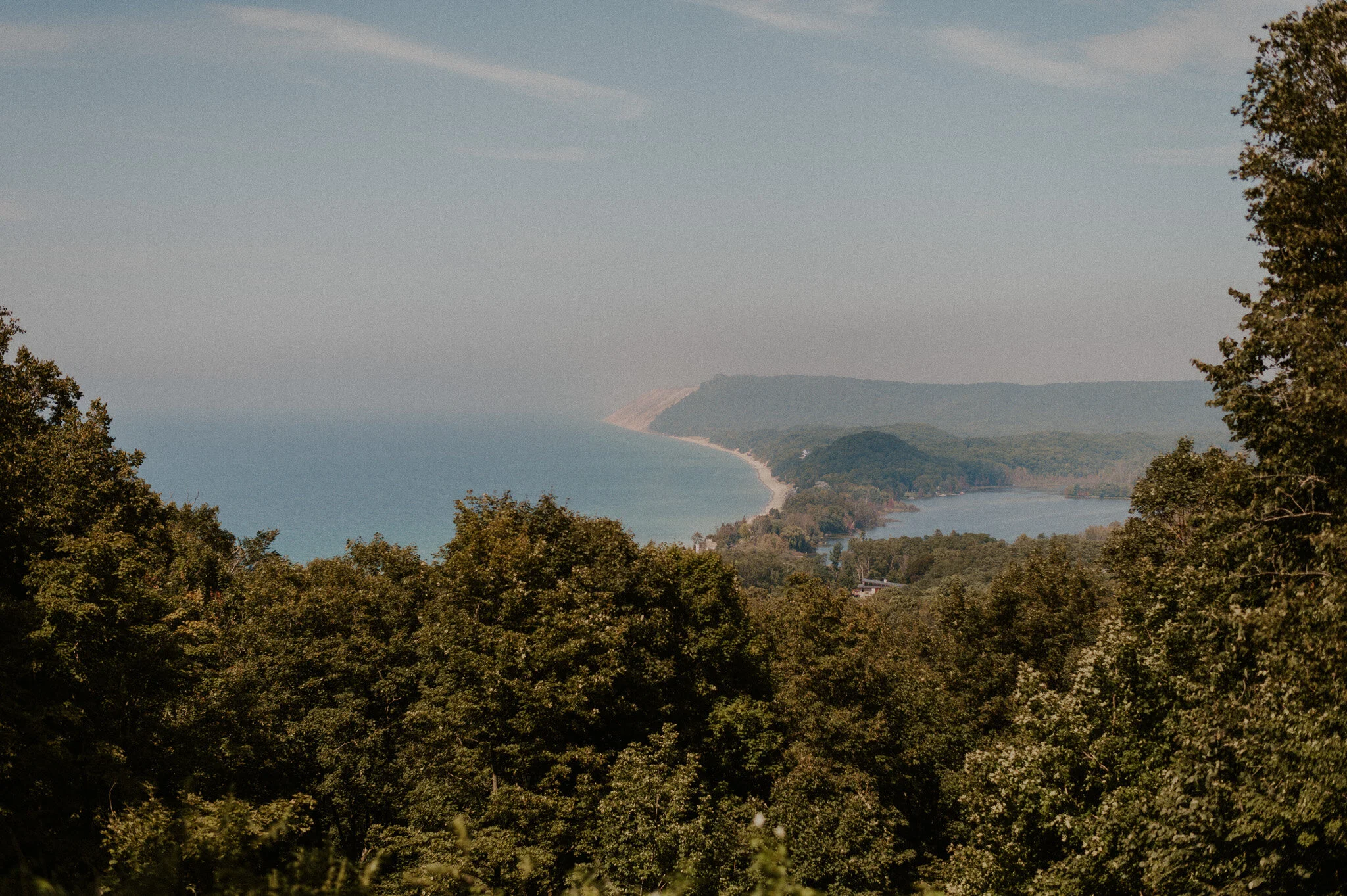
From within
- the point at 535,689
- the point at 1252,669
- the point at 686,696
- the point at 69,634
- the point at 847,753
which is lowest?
the point at 847,753

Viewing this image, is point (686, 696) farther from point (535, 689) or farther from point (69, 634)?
point (69, 634)

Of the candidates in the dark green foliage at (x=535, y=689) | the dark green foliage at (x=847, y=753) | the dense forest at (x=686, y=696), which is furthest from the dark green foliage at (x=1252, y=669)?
the dark green foliage at (x=535, y=689)

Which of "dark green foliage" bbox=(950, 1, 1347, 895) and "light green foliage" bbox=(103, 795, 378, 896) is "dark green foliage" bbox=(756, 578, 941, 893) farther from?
"light green foliage" bbox=(103, 795, 378, 896)

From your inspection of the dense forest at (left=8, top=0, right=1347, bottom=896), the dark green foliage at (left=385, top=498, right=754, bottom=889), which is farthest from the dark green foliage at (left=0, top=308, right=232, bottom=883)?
the dark green foliage at (left=385, top=498, right=754, bottom=889)

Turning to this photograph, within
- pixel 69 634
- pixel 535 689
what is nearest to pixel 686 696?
pixel 535 689

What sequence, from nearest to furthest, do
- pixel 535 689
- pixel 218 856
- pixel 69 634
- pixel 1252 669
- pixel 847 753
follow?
pixel 218 856 → pixel 1252 669 → pixel 69 634 → pixel 535 689 → pixel 847 753

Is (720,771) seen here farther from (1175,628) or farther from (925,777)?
(1175,628)

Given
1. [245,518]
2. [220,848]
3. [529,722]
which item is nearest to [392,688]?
[529,722]

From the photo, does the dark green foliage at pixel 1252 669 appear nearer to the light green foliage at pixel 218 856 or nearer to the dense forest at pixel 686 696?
the dense forest at pixel 686 696

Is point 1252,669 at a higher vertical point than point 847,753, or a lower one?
higher
